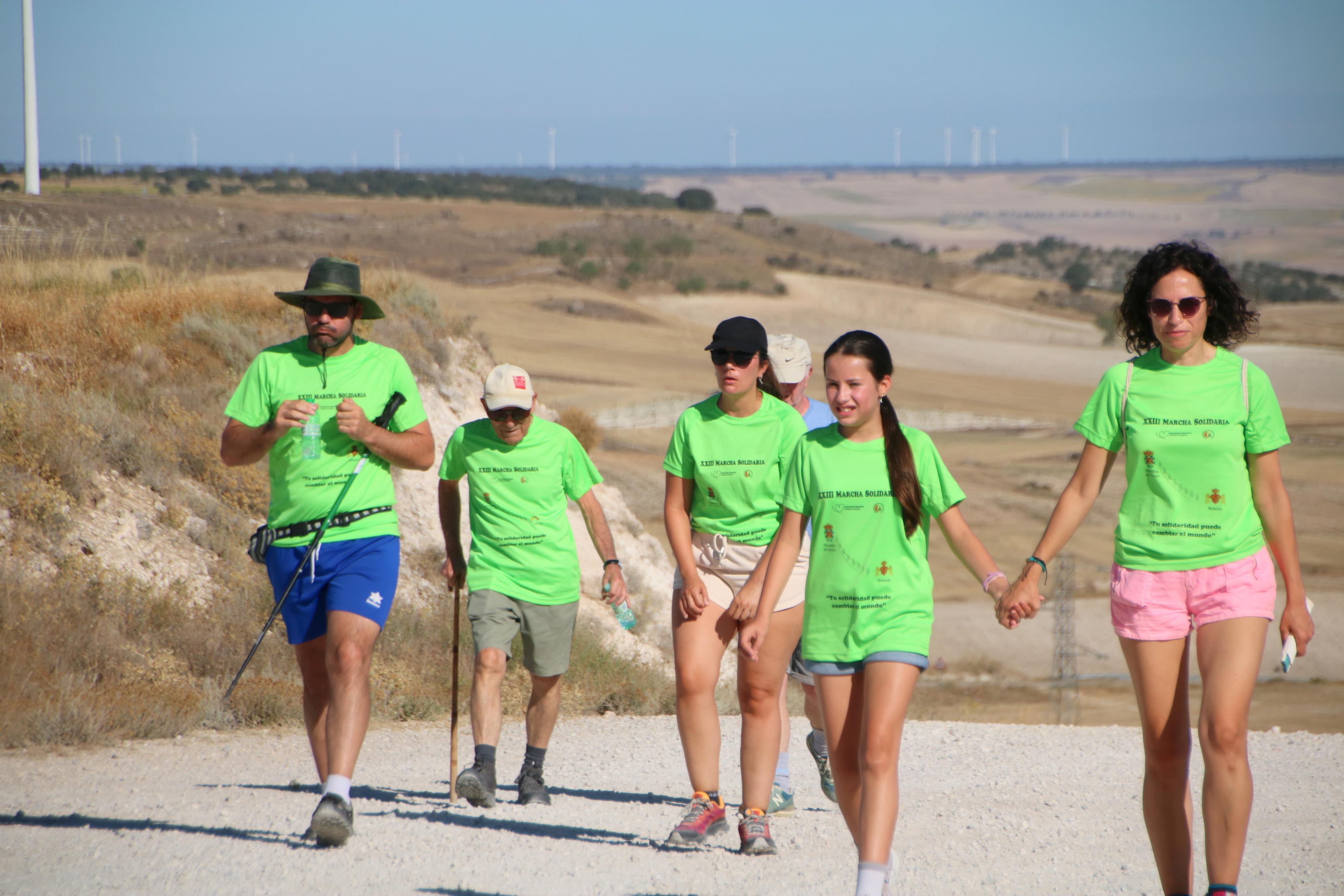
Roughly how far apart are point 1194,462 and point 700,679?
2.07 meters

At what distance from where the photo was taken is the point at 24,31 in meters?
25.8

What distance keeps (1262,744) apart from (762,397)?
16.9ft

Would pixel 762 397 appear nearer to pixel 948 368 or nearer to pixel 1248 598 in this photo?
pixel 1248 598

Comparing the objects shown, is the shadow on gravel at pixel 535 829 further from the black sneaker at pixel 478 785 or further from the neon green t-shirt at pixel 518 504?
the neon green t-shirt at pixel 518 504

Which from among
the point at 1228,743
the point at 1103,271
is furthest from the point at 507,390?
the point at 1103,271

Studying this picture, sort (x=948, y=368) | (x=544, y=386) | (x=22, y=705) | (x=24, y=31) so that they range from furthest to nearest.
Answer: (x=948, y=368) < (x=544, y=386) < (x=24, y=31) < (x=22, y=705)

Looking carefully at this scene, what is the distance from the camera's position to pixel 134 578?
9.06 meters

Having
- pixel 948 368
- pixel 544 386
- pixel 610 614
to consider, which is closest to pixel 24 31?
pixel 544 386

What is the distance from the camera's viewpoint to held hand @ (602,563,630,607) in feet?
18.5

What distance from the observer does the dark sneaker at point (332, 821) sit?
478 cm

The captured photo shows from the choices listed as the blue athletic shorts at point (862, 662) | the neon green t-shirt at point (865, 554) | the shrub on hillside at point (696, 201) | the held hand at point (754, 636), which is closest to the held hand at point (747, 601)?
the held hand at point (754, 636)

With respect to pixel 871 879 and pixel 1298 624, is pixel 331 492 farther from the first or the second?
pixel 1298 624

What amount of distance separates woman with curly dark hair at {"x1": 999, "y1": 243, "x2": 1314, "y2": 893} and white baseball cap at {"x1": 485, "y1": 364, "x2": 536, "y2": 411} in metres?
2.44

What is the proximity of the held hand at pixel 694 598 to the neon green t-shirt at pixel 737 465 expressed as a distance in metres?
0.27
